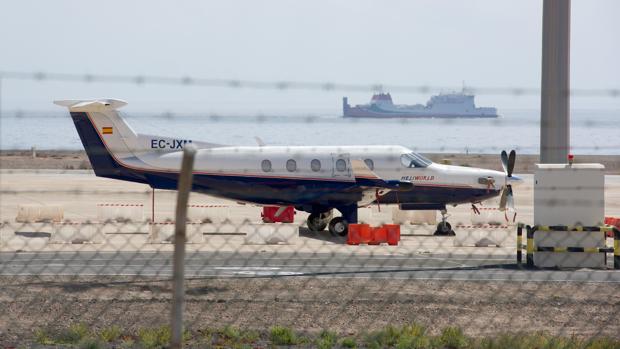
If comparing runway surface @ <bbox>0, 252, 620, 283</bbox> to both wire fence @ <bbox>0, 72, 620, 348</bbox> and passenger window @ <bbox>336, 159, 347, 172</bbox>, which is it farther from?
passenger window @ <bbox>336, 159, 347, 172</bbox>

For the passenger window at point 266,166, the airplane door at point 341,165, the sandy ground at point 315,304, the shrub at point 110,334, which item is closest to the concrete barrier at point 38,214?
the passenger window at point 266,166

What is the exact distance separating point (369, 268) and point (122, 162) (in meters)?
10.2

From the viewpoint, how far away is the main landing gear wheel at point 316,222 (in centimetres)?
3047

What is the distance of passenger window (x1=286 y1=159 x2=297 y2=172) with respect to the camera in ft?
96.8

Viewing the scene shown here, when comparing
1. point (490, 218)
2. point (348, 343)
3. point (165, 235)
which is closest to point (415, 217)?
point (490, 218)

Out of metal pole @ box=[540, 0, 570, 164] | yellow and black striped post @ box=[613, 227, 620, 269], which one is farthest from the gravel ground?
metal pole @ box=[540, 0, 570, 164]

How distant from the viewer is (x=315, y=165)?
→ 2958cm

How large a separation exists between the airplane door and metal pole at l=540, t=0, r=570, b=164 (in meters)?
7.72

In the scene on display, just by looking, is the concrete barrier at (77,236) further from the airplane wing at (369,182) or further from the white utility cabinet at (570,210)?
the white utility cabinet at (570,210)

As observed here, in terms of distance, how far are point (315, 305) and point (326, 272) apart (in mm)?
4180

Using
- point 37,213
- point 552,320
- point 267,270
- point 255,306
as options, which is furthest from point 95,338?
point 37,213

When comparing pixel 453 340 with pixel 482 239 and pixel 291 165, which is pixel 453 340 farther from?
pixel 291 165

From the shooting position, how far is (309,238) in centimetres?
2953

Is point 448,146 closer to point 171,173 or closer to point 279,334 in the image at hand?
point 279,334
